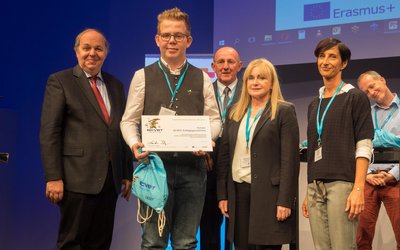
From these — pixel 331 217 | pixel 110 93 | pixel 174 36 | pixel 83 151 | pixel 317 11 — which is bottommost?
pixel 331 217

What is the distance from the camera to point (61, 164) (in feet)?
10.1

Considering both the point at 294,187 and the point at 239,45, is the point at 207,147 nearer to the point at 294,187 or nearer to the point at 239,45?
the point at 294,187

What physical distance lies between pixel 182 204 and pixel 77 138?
2.63 feet

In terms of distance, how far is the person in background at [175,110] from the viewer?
2805mm

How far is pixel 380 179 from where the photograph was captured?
4.29m

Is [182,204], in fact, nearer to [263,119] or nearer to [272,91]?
[263,119]

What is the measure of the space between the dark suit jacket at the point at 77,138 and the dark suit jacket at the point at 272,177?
2.64 feet

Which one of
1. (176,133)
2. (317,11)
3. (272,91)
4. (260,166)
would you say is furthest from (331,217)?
(317,11)

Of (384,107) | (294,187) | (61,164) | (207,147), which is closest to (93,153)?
(61,164)

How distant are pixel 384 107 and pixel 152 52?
113 inches

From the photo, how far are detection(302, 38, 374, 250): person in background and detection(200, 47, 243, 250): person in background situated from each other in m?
0.78

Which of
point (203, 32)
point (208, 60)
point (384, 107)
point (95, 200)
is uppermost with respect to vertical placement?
point (203, 32)

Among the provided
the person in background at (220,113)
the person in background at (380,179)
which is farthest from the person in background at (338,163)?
the person in background at (380,179)

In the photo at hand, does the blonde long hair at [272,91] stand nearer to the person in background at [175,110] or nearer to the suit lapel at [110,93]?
the person in background at [175,110]
